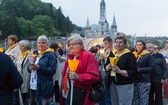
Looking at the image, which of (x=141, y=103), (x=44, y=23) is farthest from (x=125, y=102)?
(x=44, y=23)

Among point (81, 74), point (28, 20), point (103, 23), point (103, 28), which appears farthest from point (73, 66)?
point (103, 23)

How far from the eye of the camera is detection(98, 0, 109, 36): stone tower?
118000 mm

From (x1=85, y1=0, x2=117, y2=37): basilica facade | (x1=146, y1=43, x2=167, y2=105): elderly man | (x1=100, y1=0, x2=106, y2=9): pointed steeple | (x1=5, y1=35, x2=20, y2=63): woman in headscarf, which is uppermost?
A: (x1=100, y1=0, x2=106, y2=9): pointed steeple

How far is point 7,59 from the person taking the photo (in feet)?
9.64

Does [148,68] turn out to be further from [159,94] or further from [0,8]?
[0,8]

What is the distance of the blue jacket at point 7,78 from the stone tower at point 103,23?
114 meters

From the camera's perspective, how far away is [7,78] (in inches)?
118

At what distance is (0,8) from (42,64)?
8144 cm

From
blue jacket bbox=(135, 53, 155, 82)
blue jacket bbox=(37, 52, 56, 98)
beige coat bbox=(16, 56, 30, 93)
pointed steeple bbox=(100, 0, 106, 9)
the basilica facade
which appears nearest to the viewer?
blue jacket bbox=(37, 52, 56, 98)

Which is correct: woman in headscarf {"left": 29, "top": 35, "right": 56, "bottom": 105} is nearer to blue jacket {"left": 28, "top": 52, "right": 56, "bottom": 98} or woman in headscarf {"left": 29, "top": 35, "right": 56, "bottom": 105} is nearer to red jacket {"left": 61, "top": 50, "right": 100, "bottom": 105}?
blue jacket {"left": 28, "top": 52, "right": 56, "bottom": 98}

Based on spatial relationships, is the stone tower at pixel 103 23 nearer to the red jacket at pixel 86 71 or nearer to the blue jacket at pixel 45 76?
the blue jacket at pixel 45 76

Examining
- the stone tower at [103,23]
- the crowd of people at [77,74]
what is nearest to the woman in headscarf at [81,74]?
the crowd of people at [77,74]

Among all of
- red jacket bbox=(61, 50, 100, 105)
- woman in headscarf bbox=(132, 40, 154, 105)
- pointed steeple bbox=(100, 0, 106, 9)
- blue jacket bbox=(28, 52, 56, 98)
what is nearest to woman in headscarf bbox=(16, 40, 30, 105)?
blue jacket bbox=(28, 52, 56, 98)

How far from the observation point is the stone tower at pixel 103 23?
11800 cm
